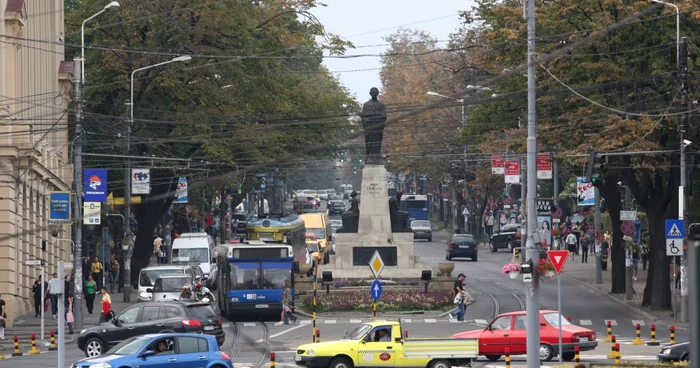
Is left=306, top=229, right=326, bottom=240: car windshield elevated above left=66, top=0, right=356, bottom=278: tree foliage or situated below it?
below

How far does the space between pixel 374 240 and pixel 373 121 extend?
474cm

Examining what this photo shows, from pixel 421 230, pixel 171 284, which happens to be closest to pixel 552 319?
pixel 171 284

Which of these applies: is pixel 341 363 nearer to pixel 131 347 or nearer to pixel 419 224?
pixel 131 347

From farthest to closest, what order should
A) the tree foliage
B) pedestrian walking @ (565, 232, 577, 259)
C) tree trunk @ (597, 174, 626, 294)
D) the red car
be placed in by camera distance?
pedestrian walking @ (565, 232, 577, 259), the tree foliage, tree trunk @ (597, 174, 626, 294), the red car

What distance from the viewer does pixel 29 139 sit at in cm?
4262

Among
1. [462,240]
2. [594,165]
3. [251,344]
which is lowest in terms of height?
[251,344]

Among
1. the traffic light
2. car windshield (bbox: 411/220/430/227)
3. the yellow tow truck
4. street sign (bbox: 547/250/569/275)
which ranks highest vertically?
the traffic light

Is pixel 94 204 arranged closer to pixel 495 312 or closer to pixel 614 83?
pixel 495 312

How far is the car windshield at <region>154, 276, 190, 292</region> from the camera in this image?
40.8 metres

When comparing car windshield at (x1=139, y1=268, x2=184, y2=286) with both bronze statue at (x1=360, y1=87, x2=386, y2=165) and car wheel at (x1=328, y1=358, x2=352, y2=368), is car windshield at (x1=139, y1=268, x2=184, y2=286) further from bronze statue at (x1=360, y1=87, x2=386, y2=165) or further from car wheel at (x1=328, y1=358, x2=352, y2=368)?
car wheel at (x1=328, y1=358, x2=352, y2=368)

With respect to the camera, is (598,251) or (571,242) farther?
(571,242)

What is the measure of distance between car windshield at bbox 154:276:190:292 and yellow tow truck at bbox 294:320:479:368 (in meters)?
16.4

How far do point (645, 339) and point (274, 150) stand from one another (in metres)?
24.4

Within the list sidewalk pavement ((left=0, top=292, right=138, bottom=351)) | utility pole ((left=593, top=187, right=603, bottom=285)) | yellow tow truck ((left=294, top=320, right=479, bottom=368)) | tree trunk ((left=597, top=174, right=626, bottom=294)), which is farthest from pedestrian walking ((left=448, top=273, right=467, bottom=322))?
utility pole ((left=593, top=187, right=603, bottom=285))
